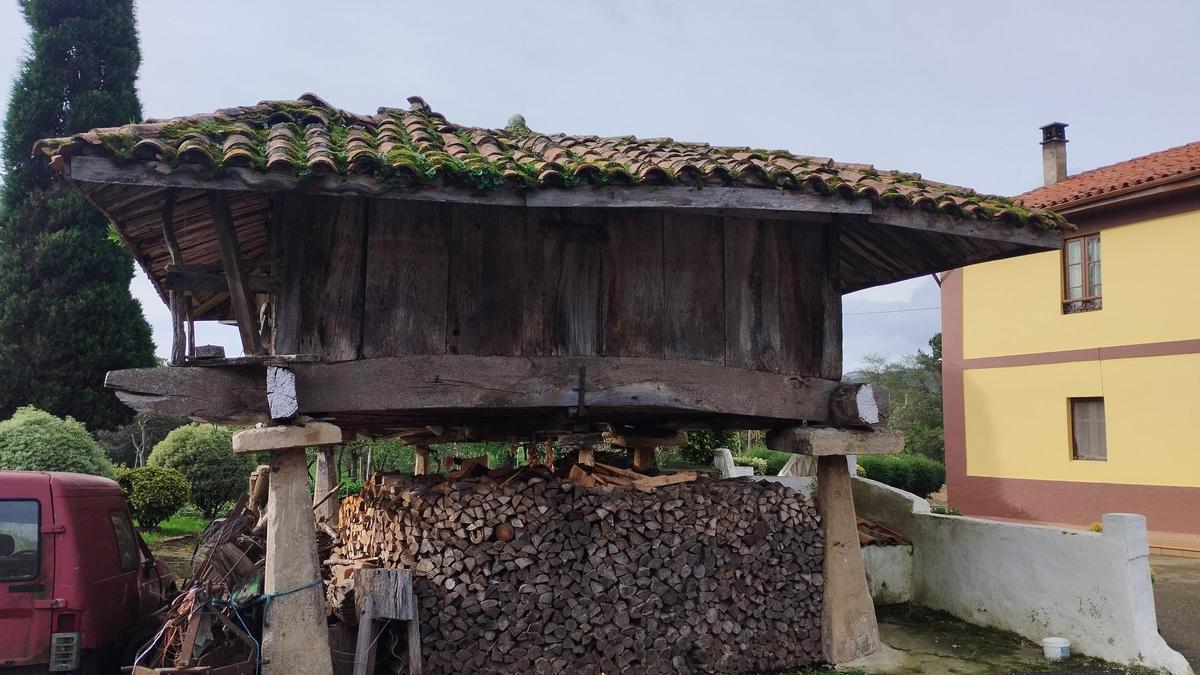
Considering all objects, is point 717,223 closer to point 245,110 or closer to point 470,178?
point 470,178

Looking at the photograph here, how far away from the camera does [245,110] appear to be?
20.0ft

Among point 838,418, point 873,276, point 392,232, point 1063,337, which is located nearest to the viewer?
point 392,232

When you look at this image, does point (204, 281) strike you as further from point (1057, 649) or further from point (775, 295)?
point (1057, 649)

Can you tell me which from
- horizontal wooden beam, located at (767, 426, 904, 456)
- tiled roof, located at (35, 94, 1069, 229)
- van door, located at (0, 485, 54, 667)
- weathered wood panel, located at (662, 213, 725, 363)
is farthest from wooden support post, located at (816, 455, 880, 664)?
van door, located at (0, 485, 54, 667)

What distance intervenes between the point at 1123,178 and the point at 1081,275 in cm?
184

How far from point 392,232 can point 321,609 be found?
2634 millimetres

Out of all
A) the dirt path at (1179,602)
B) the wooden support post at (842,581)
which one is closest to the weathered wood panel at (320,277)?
the wooden support post at (842,581)

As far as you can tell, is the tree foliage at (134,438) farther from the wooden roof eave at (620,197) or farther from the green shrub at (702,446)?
the wooden roof eave at (620,197)

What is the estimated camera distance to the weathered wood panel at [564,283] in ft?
20.4

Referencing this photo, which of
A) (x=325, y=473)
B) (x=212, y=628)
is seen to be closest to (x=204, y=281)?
(x=212, y=628)

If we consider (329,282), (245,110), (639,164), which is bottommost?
(329,282)

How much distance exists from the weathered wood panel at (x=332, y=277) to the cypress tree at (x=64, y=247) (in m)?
14.7

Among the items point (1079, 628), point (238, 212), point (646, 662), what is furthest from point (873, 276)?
point (238, 212)

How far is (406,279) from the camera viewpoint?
5.98 m
